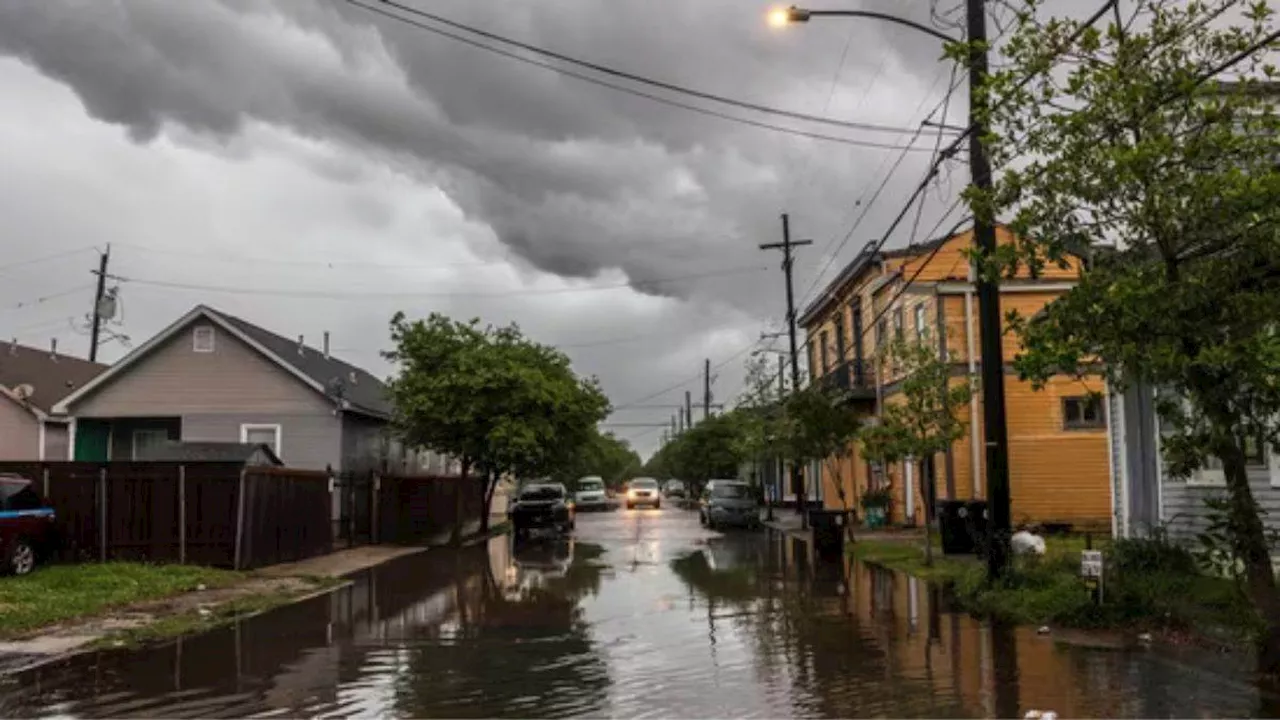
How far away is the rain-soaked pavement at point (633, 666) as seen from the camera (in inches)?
329

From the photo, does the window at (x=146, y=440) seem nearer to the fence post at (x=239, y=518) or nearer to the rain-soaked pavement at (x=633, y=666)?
the fence post at (x=239, y=518)

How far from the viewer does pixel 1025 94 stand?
9914 mm

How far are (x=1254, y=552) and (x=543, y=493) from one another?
28896mm

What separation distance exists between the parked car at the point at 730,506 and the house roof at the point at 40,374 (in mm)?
21758

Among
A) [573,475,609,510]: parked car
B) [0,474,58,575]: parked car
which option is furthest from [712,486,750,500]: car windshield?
[0,474,58,575]: parked car

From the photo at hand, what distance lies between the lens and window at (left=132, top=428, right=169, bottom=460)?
3155 centimetres

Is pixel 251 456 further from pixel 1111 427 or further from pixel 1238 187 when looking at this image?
pixel 1238 187

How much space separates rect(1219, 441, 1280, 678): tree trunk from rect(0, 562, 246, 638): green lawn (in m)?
12.7

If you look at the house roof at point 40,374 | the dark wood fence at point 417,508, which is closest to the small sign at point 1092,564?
the dark wood fence at point 417,508

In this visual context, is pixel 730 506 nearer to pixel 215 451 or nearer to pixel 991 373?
pixel 215 451

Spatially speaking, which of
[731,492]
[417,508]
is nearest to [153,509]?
[417,508]

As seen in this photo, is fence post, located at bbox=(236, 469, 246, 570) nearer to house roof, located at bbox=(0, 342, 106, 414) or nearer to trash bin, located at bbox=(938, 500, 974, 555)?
trash bin, located at bbox=(938, 500, 974, 555)

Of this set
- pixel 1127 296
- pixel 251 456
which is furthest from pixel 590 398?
pixel 1127 296

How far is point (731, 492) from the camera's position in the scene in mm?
38969
